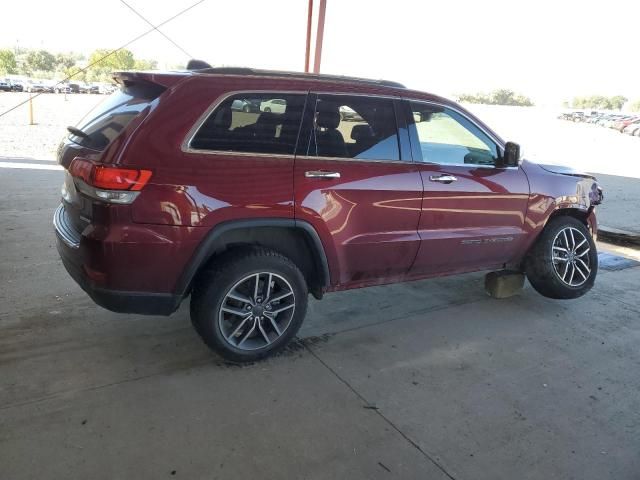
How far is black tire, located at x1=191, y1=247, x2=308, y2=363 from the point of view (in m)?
3.18

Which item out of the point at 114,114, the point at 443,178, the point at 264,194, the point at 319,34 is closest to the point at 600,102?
the point at 319,34

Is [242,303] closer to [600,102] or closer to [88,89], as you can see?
[88,89]

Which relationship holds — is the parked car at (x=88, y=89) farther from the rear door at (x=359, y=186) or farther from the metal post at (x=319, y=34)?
the rear door at (x=359, y=186)

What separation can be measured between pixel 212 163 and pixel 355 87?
121cm

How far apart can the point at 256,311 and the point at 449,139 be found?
2135mm

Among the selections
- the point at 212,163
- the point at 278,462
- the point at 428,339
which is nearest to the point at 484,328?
the point at 428,339

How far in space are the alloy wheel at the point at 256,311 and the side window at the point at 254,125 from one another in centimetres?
82

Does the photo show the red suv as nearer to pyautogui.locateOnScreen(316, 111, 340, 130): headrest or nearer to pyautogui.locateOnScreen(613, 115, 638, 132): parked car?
pyautogui.locateOnScreen(316, 111, 340, 130): headrest

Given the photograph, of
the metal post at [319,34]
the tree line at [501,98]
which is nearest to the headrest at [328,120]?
the metal post at [319,34]

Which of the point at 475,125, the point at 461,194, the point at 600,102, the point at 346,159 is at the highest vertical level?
the point at 600,102

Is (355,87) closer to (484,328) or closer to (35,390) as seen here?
(484,328)

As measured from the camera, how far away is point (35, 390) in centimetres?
294

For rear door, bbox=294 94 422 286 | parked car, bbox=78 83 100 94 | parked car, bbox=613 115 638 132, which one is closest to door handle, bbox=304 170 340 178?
rear door, bbox=294 94 422 286

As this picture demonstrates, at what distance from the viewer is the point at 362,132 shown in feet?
12.0
